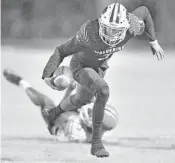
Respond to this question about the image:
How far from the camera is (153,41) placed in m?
2.75

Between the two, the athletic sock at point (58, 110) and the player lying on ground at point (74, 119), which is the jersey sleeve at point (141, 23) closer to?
the player lying on ground at point (74, 119)

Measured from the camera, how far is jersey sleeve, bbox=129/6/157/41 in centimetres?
261

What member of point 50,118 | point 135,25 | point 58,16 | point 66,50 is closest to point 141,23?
point 135,25

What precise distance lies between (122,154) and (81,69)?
0.48m

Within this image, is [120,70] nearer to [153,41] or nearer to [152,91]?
[152,91]

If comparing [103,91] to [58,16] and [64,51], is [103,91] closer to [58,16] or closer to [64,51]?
[64,51]

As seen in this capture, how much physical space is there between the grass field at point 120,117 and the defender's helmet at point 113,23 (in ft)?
1.04

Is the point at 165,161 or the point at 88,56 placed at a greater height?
the point at 88,56

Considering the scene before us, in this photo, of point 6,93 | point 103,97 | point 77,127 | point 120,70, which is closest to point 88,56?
point 103,97

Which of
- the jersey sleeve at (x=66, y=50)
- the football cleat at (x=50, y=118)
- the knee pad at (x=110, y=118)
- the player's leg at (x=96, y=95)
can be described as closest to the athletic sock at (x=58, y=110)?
the football cleat at (x=50, y=118)

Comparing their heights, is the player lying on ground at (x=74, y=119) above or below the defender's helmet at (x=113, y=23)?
below

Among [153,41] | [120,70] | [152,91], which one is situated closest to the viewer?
[153,41]

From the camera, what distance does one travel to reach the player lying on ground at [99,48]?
252 cm

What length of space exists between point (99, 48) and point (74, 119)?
1.85 ft
